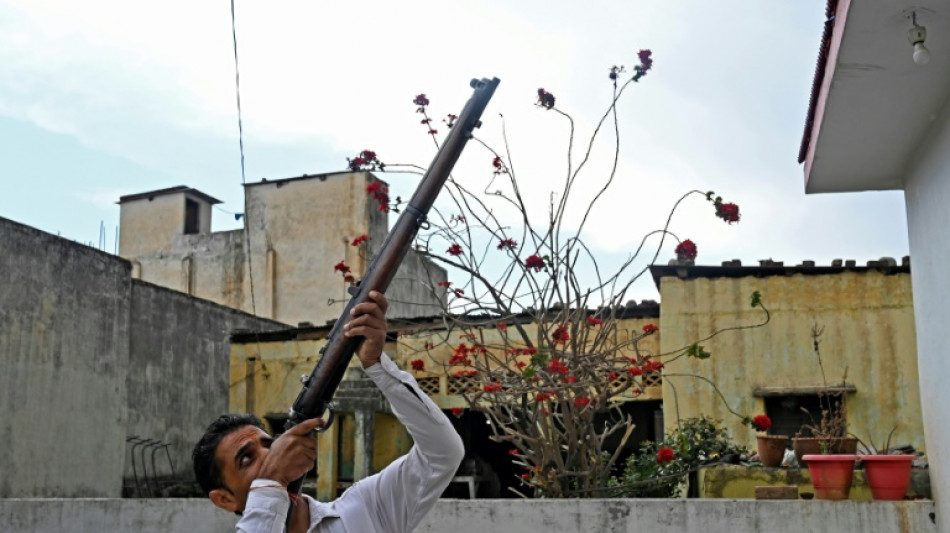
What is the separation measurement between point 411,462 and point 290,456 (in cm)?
35

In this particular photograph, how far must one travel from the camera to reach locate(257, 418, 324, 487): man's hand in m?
2.15

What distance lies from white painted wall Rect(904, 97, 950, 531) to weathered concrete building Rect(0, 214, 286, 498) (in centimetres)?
1077

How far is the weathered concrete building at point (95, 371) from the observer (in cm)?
1246

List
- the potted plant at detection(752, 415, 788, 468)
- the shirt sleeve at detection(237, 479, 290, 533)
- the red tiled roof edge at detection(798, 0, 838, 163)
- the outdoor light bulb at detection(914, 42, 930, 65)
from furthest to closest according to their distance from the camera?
the potted plant at detection(752, 415, 788, 468)
the red tiled roof edge at detection(798, 0, 838, 163)
the outdoor light bulb at detection(914, 42, 930, 65)
the shirt sleeve at detection(237, 479, 290, 533)

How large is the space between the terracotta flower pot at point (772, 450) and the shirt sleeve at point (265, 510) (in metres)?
4.85

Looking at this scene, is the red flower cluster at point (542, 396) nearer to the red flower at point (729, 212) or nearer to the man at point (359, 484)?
the red flower at point (729, 212)

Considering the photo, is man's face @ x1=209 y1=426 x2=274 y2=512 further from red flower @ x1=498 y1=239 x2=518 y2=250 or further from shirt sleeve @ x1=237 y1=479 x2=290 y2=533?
red flower @ x1=498 y1=239 x2=518 y2=250

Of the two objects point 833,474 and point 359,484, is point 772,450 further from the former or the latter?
point 359,484

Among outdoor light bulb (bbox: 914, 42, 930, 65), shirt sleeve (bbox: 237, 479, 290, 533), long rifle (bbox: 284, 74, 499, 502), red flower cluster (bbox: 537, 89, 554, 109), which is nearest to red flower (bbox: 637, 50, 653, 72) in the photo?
red flower cluster (bbox: 537, 89, 554, 109)

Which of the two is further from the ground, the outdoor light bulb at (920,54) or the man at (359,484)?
the outdoor light bulb at (920,54)

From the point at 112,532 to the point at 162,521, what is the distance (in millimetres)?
473

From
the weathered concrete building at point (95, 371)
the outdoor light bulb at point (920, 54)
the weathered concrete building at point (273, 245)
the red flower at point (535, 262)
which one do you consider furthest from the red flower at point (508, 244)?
the weathered concrete building at point (273, 245)

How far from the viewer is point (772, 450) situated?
6.39 metres

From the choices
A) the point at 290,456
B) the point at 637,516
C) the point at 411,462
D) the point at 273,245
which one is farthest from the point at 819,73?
the point at 273,245
